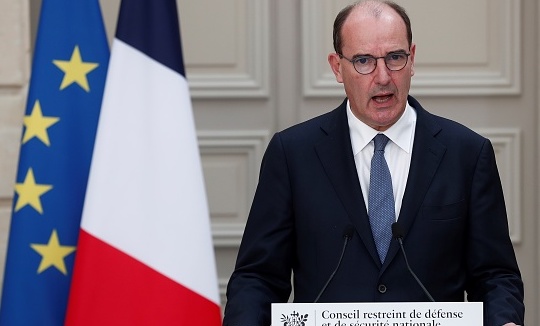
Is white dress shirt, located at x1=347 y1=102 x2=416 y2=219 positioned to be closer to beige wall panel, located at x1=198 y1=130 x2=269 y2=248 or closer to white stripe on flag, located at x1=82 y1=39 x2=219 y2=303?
white stripe on flag, located at x1=82 y1=39 x2=219 y2=303

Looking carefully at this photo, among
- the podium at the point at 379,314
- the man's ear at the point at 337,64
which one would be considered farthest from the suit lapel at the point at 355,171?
the podium at the point at 379,314

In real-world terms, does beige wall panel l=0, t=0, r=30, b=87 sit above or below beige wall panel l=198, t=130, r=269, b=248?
above

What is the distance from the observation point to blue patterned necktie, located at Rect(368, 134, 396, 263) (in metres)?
2.61

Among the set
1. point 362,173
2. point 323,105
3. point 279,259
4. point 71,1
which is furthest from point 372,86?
point 323,105

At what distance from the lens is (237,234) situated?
165 inches

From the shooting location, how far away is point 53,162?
320cm

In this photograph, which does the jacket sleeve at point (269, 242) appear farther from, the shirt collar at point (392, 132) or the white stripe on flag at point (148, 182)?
the white stripe on flag at point (148, 182)

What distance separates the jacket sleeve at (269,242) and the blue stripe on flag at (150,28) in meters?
0.61

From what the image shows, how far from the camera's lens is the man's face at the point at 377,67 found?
257 cm

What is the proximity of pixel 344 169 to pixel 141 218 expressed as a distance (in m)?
0.72

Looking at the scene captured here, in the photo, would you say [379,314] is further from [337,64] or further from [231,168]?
[231,168]

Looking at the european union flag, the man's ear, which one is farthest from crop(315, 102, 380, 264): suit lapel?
the european union flag

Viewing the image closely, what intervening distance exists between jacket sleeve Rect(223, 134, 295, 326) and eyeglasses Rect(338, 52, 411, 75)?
0.34 m

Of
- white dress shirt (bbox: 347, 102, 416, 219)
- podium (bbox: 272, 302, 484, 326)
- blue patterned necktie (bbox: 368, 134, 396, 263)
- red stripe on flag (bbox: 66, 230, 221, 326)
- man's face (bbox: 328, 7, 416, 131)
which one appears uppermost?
man's face (bbox: 328, 7, 416, 131)
